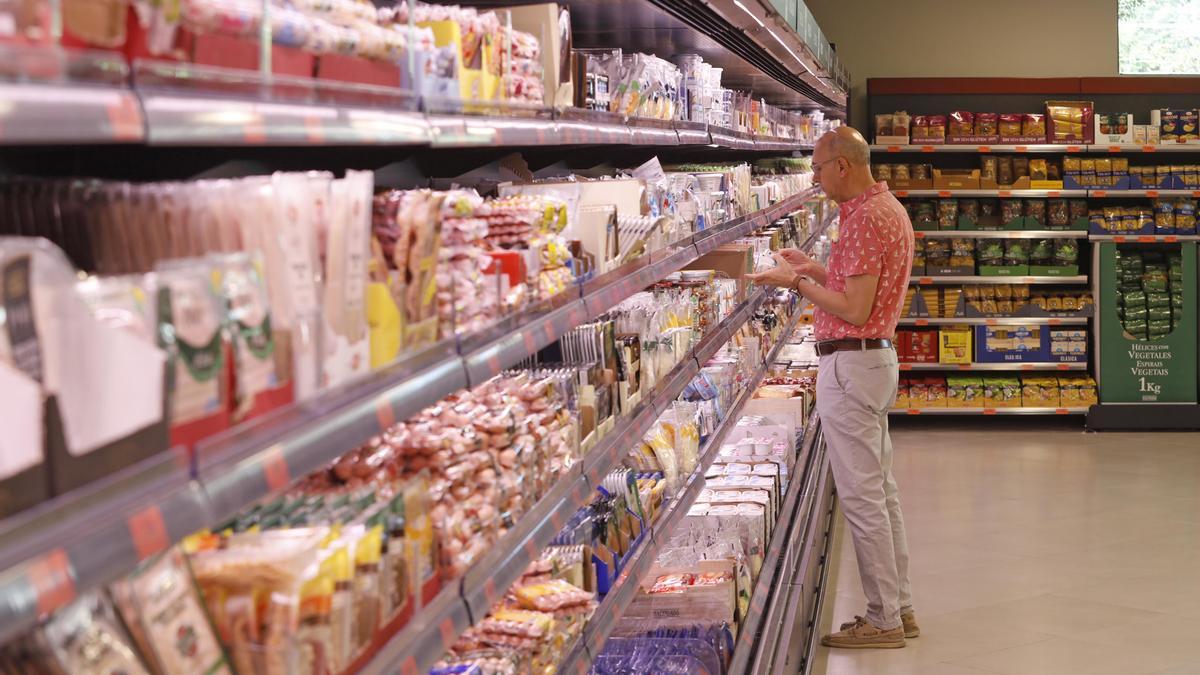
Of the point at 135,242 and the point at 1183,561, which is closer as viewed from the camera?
the point at 135,242

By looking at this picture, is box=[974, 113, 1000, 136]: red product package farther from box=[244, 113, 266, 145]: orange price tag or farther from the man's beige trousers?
box=[244, 113, 266, 145]: orange price tag

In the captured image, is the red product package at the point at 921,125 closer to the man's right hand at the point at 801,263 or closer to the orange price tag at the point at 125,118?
the man's right hand at the point at 801,263

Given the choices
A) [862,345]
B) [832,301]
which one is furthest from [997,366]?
[832,301]

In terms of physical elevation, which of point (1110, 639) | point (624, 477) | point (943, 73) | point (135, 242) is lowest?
point (1110, 639)

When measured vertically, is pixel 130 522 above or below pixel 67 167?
below

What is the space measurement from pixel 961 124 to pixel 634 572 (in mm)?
7620

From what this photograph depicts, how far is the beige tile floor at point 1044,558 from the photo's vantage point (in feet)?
16.1

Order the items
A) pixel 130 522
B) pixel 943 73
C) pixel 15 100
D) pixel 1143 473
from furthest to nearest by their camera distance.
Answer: pixel 943 73, pixel 1143 473, pixel 130 522, pixel 15 100

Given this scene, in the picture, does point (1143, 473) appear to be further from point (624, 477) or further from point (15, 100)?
point (15, 100)

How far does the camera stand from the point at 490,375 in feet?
5.77

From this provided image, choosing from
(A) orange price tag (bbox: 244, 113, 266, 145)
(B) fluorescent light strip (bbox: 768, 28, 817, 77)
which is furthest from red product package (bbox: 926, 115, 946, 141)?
(A) orange price tag (bbox: 244, 113, 266, 145)

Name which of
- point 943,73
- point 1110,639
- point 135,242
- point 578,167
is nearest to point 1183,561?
point 1110,639

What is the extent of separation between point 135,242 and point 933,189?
903 centimetres

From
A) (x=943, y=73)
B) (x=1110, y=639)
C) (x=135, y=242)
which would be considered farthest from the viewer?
(x=943, y=73)
